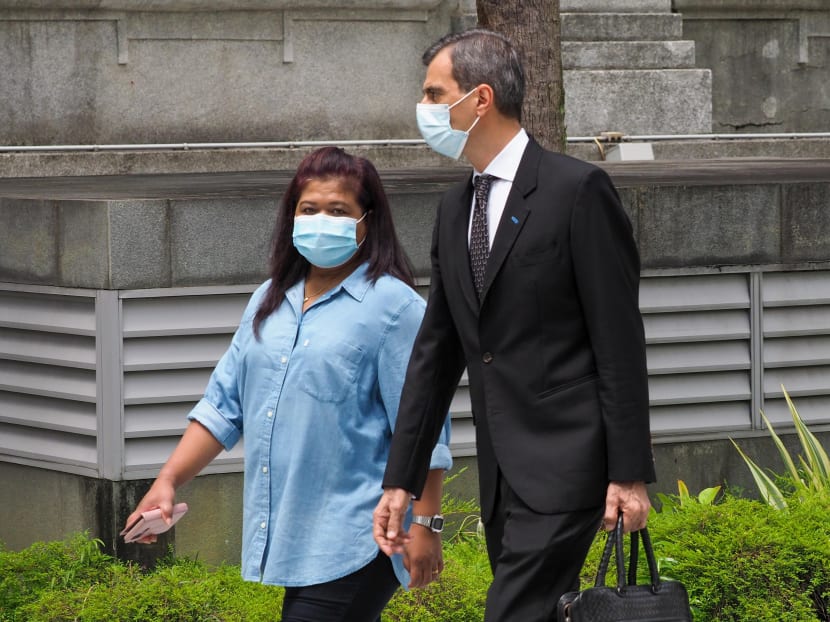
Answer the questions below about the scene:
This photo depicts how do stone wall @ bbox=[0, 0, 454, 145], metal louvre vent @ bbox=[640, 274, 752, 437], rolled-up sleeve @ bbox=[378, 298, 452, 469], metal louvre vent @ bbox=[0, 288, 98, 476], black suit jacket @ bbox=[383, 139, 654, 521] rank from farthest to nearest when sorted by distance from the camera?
stone wall @ bbox=[0, 0, 454, 145] < metal louvre vent @ bbox=[640, 274, 752, 437] < metal louvre vent @ bbox=[0, 288, 98, 476] < rolled-up sleeve @ bbox=[378, 298, 452, 469] < black suit jacket @ bbox=[383, 139, 654, 521]

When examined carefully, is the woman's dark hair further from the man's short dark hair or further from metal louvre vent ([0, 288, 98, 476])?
metal louvre vent ([0, 288, 98, 476])

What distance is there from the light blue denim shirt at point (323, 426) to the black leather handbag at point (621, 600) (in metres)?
0.63

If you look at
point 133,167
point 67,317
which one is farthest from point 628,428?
point 133,167

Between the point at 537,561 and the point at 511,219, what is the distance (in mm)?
745

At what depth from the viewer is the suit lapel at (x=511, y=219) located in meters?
3.32

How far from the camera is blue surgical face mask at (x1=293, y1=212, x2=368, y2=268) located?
3723 mm

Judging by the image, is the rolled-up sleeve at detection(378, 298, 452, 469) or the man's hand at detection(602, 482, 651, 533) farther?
the rolled-up sleeve at detection(378, 298, 452, 469)

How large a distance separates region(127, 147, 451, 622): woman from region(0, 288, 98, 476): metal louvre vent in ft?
7.01

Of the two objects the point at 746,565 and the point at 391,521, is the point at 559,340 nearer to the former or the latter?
the point at 391,521

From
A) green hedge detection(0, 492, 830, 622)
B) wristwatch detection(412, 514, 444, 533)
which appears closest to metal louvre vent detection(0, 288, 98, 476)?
green hedge detection(0, 492, 830, 622)

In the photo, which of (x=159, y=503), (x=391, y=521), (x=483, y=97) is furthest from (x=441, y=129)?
(x=159, y=503)

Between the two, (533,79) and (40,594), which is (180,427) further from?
(533,79)

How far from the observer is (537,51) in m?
6.84

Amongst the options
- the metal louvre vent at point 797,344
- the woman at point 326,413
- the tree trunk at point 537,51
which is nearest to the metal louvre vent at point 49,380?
the woman at point 326,413
